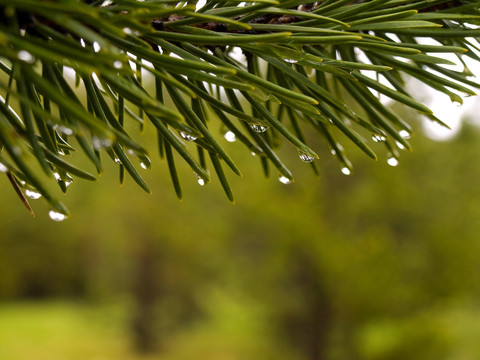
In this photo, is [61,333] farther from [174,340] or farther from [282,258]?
[282,258]

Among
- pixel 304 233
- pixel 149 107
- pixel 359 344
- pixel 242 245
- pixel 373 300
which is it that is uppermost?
pixel 242 245

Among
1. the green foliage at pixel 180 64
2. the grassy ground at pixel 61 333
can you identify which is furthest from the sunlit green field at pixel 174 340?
the green foliage at pixel 180 64

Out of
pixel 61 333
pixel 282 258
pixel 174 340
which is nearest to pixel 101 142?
pixel 282 258

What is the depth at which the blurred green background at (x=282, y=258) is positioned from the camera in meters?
2.98

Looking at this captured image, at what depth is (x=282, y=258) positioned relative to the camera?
3.28 meters

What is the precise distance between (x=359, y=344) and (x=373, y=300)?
0.50 m

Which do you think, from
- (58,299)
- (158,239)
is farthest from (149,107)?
(58,299)

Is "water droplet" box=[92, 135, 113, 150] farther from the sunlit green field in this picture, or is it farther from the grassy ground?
the grassy ground

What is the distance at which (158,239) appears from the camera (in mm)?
4465

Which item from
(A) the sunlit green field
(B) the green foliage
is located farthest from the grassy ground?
(B) the green foliage

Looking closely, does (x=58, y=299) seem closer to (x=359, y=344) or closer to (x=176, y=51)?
(x=359, y=344)

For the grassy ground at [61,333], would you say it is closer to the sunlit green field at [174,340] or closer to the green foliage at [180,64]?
the sunlit green field at [174,340]

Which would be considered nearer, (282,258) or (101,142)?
(101,142)

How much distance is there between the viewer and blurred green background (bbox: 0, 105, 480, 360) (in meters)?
2.98
